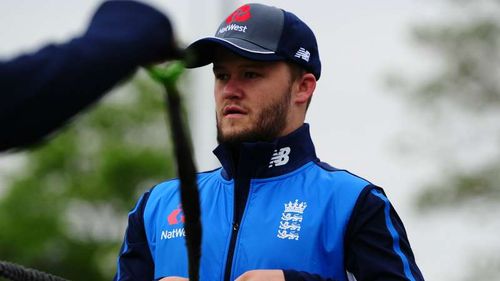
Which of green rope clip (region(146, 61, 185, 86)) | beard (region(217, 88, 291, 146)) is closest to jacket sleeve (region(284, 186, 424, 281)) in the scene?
beard (region(217, 88, 291, 146))

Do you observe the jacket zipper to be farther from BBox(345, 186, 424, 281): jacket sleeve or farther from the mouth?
BBox(345, 186, 424, 281): jacket sleeve

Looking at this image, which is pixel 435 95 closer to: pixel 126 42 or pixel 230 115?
pixel 230 115

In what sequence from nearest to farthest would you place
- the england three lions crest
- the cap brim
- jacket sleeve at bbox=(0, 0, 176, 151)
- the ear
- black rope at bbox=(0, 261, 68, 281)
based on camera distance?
jacket sleeve at bbox=(0, 0, 176, 151) → black rope at bbox=(0, 261, 68, 281) → the england three lions crest → the cap brim → the ear

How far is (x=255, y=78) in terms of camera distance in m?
4.07

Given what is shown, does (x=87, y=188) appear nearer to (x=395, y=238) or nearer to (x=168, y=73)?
(x=395, y=238)

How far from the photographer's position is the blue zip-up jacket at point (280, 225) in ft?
12.5

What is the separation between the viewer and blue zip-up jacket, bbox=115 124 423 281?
3811 mm

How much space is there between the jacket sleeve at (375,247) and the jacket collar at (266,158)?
304mm

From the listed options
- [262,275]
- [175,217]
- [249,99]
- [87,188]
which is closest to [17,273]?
[262,275]

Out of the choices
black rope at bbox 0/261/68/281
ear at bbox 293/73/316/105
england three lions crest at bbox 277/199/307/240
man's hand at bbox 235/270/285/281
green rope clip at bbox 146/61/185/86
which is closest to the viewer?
green rope clip at bbox 146/61/185/86

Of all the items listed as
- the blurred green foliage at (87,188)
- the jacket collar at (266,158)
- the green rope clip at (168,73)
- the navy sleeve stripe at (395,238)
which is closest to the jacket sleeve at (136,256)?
the jacket collar at (266,158)

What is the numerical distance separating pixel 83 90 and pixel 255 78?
182cm

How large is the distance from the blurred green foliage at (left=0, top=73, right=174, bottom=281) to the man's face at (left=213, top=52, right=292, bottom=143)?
2881 centimetres

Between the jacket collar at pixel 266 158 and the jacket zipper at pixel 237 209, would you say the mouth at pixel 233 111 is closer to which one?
the jacket collar at pixel 266 158
